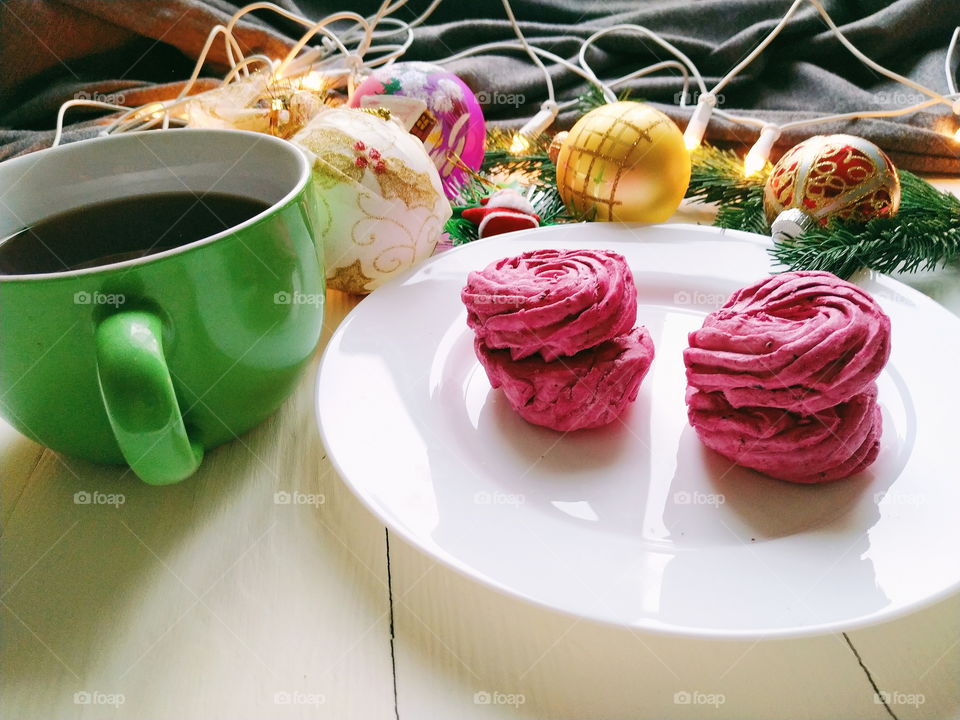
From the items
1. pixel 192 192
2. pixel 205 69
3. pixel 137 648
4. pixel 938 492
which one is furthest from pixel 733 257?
pixel 205 69

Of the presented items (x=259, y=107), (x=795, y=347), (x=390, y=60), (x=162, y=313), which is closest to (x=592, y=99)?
(x=390, y=60)

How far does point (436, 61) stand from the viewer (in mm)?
1513

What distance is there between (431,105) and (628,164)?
0.32 meters

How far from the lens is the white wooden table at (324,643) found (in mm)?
474

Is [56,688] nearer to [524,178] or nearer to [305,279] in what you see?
[305,279]

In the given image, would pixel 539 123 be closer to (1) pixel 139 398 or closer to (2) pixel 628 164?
(2) pixel 628 164

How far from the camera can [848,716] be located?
47 centimetres

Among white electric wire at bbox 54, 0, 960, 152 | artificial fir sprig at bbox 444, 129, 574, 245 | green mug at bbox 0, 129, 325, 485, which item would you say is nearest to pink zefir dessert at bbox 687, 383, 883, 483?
green mug at bbox 0, 129, 325, 485

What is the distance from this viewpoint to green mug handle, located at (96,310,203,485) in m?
0.45

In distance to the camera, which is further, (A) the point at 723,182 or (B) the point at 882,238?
(A) the point at 723,182

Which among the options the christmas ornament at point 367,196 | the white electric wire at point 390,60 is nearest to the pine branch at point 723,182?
the white electric wire at point 390,60

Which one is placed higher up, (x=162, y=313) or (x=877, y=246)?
(x=162, y=313)

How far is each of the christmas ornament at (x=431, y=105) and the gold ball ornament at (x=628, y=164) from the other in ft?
0.59

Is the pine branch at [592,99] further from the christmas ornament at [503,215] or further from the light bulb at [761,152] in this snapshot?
the christmas ornament at [503,215]
